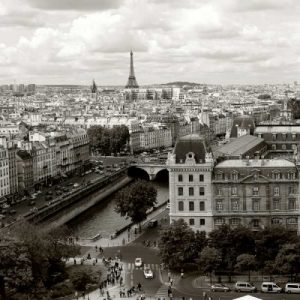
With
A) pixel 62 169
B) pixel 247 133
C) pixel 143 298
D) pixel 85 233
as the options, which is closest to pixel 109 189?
pixel 62 169

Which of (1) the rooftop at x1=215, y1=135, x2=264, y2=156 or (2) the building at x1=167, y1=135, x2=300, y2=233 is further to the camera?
(1) the rooftop at x1=215, y1=135, x2=264, y2=156

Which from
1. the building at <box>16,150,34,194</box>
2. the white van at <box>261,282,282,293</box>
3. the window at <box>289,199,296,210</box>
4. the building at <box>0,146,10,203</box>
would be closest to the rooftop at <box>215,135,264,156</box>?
the window at <box>289,199,296,210</box>

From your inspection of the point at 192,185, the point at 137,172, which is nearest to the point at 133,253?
the point at 192,185

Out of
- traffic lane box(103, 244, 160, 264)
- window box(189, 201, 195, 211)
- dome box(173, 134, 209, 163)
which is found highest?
dome box(173, 134, 209, 163)

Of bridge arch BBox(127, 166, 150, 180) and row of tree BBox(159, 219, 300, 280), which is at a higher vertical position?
row of tree BBox(159, 219, 300, 280)

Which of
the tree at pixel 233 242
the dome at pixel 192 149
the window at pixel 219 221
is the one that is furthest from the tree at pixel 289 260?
the dome at pixel 192 149

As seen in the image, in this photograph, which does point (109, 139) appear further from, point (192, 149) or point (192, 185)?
point (192, 185)

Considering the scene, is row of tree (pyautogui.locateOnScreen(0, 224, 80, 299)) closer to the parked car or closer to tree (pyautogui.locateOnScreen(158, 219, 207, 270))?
tree (pyautogui.locateOnScreen(158, 219, 207, 270))

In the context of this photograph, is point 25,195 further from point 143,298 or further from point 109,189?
point 143,298

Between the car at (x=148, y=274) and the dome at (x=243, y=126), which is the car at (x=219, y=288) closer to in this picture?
the car at (x=148, y=274)
